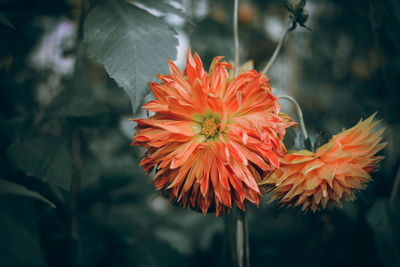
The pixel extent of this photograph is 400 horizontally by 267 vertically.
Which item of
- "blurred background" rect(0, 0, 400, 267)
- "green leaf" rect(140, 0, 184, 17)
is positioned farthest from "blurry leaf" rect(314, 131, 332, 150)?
"green leaf" rect(140, 0, 184, 17)

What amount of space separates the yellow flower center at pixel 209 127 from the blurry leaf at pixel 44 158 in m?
0.25

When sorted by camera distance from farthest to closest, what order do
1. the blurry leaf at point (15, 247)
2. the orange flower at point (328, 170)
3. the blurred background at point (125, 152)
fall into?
the blurred background at point (125, 152) < the orange flower at point (328, 170) < the blurry leaf at point (15, 247)

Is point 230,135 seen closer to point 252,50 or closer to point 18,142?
point 18,142

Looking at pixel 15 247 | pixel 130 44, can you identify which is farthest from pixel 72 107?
pixel 15 247

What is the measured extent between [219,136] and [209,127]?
0.05 m

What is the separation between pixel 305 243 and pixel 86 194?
2.32ft

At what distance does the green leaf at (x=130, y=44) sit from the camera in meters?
0.40

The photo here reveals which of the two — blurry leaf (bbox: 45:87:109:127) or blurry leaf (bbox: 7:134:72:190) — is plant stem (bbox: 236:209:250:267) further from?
blurry leaf (bbox: 45:87:109:127)

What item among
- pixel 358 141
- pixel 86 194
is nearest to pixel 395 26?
pixel 358 141

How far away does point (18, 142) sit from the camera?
527 millimetres

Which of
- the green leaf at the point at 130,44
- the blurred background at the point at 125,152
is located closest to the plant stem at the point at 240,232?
the blurred background at the point at 125,152

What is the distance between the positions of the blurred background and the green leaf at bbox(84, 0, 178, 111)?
3 centimetres

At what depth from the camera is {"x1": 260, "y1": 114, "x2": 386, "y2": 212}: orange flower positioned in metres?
0.38

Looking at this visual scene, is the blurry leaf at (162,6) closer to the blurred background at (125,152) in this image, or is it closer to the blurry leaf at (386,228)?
the blurred background at (125,152)
